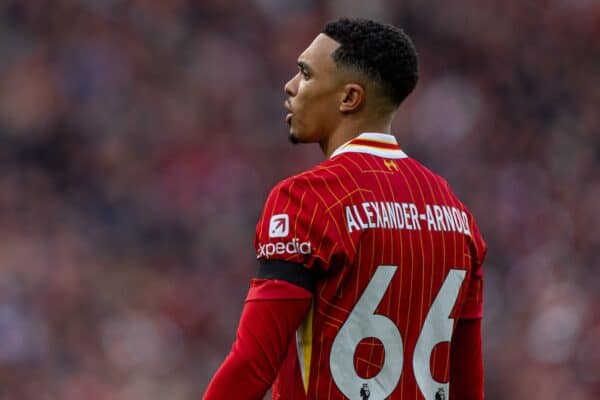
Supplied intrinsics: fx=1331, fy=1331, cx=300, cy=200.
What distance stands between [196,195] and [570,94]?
2924 millimetres

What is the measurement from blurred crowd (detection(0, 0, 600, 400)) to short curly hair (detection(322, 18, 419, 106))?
4800mm

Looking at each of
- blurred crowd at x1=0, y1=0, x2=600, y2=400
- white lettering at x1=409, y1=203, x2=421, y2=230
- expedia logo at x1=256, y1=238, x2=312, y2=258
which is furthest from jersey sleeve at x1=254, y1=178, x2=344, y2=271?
Result: blurred crowd at x1=0, y1=0, x2=600, y2=400

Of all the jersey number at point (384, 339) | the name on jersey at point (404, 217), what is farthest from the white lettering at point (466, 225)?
the jersey number at point (384, 339)

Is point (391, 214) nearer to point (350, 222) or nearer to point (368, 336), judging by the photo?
point (350, 222)

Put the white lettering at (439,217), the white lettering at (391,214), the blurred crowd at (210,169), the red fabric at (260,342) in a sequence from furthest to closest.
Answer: the blurred crowd at (210,169) < the white lettering at (439,217) < the white lettering at (391,214) < the red fabric at (260,342)

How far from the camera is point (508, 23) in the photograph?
34.5 ft

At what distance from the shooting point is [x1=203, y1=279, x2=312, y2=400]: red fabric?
2.67 m

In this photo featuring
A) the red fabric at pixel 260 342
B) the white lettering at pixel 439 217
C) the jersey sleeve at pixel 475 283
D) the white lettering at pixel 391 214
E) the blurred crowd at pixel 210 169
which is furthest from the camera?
the blurred crowd at pixel 210 169

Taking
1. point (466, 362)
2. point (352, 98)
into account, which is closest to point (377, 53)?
point (352, 98)

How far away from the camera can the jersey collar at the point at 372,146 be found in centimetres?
288

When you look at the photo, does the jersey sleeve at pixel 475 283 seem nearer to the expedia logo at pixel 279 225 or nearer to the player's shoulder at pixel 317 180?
the player's shoulder at pixel 317 180

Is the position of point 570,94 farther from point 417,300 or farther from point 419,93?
point 417,300

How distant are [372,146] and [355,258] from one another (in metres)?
0.30

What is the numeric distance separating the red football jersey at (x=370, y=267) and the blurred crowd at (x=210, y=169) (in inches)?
184
